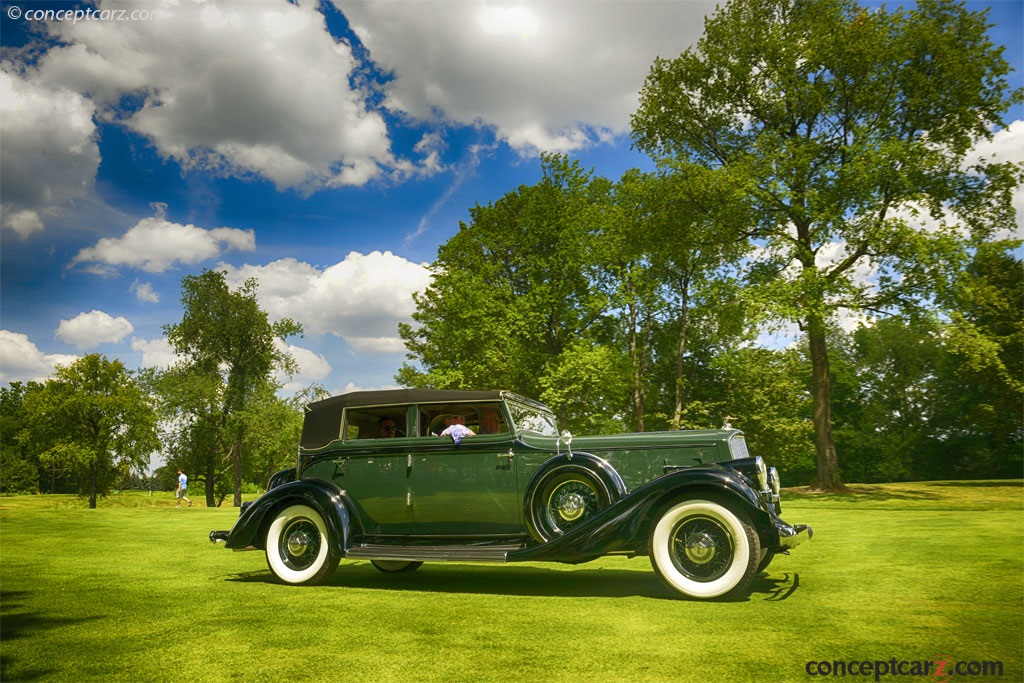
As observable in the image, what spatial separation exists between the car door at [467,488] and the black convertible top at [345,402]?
452 mm

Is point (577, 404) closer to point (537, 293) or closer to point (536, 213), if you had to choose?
point (537, 293)

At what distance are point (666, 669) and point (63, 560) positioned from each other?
29.3 ft

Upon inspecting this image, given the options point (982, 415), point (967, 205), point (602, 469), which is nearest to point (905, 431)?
point (982, 415)

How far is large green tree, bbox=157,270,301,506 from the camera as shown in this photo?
39156mm

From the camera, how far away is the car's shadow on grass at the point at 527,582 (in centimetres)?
571

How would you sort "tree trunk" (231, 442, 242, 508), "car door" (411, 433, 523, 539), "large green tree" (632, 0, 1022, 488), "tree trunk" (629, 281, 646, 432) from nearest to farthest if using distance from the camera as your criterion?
"car door" (411, 433, 523, 539) → "large green tree" (632, 0, 1022, 488) → "tree trunk" (629, 281, 646, 432) → "tree trunk" (231, 442, 242, 508)

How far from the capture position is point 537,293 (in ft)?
83.6

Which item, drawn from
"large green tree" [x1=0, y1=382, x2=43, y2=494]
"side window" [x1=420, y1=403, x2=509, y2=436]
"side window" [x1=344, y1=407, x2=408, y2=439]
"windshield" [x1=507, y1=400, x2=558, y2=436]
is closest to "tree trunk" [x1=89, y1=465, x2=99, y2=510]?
"large green tree" [x1=0, y1=382, x2=43, y2=494]

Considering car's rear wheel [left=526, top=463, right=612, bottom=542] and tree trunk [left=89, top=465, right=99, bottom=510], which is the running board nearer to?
car's rear wheel [left=526, top=463, right=612, bottom=542]

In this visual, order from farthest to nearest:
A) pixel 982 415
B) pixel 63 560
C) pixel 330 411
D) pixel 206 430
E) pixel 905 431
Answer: pixel 905 431 < pixel 206 430 < pixel 982 415 < pixel 63 560 < pixel 330 411

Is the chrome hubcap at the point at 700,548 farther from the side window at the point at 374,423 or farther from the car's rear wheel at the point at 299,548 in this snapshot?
the car's rear wheel at the point at 299,548

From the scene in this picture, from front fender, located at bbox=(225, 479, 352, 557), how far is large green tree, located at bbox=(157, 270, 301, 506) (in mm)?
34076

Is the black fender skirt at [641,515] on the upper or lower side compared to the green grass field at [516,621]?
upper

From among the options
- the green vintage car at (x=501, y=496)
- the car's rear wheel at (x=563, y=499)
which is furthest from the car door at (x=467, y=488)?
the car's rear wheel at (x=563, y=499)
